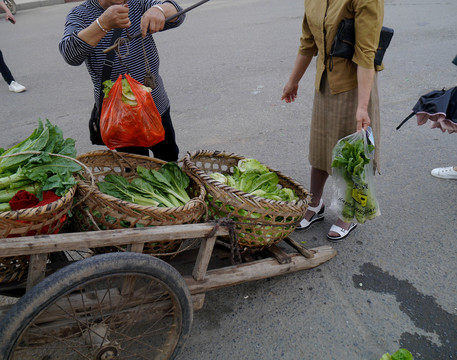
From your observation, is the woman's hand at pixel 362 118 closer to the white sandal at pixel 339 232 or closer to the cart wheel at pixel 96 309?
the white sandal at pixel 339 232

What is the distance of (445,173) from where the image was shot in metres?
3.63

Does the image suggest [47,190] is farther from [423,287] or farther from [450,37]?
[450,37]

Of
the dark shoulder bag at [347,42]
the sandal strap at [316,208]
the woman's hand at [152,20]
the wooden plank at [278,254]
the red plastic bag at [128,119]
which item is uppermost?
the woman's hand at [152,20]

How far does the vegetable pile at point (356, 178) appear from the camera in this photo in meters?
2.36

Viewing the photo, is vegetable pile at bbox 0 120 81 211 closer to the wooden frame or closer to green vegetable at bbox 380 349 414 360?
the wooden frame

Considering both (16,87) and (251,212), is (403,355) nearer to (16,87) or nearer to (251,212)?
(251,212)

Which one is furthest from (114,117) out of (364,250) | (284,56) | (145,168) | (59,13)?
(59,13)

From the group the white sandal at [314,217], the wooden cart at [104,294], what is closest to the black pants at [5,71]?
the wooden cart at [104,294]

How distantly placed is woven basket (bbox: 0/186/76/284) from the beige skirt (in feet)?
5.52

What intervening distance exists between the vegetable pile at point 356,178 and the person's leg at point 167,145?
115cm

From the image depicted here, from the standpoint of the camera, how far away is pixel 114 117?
2.19 metres

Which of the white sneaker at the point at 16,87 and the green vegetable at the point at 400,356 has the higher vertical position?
the green vegetable at the point at 400,356

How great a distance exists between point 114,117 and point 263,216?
1.00 meters

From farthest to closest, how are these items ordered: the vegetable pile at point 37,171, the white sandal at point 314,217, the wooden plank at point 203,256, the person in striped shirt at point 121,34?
1. the white sandal at point 314,217
2. the person in striped shirt at point 121,34
3. the wooden plank at point 203,256
4. the vegetable pile at point 37,171
